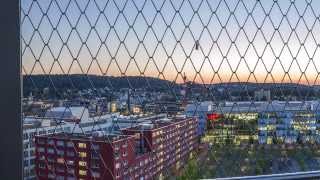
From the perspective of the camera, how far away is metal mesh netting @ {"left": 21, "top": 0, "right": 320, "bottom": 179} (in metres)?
1.51

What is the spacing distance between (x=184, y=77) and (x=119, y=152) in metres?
0.34

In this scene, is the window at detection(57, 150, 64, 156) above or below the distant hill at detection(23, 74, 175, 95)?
below

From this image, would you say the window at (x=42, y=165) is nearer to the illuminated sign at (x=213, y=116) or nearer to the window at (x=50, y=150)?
the window at (x=50, y=150)

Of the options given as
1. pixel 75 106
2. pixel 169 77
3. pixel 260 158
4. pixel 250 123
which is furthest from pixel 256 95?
pixel 75 106

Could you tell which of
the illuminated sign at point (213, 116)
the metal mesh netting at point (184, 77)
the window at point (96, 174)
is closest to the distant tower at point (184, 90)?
the metal mesh netting at point (184, 77)

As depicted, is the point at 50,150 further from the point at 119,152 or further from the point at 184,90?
the point at 184,90

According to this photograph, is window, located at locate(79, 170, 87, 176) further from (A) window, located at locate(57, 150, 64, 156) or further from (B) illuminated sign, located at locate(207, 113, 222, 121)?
(B) illuminated sign, located at locate(207, 113, 222, 121)

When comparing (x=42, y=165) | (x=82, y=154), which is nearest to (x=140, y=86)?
(x=82, y=154)

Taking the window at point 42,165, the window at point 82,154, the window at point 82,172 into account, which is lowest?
the window at point 82,172

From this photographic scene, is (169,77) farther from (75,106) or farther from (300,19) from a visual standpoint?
(300,19)

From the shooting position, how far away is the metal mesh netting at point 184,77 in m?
1.51

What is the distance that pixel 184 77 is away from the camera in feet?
5.50

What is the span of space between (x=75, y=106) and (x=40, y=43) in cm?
22

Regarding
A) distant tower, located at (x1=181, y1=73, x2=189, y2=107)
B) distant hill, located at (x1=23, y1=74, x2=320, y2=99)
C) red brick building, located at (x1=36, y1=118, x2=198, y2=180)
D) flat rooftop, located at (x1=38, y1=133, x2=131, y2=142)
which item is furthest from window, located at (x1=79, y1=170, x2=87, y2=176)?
distant tower, located at (x1=181, y1=73, x2=189, y2=107)
